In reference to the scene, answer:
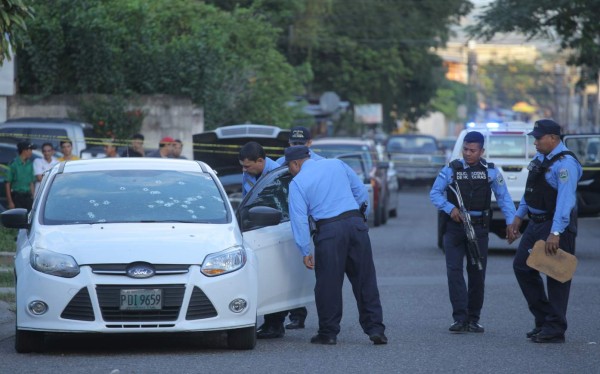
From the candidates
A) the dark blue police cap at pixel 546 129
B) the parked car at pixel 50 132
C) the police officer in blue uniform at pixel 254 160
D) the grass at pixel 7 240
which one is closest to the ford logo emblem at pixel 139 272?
the police officer in blue uniform at pixel 254 160

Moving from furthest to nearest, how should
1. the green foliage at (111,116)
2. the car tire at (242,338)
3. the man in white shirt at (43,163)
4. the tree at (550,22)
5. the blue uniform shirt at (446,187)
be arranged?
1. the green foliage at (111,116)
2. the tree at (550,22)
3. the man in white shirt at (43,163)
4. the blue uniform shirt at (446,187)
5. the car tire at (242,338)

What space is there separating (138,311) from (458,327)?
3.17 metres

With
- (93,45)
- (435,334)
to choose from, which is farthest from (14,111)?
(435,334)

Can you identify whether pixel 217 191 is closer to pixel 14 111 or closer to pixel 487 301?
pixel 487 301

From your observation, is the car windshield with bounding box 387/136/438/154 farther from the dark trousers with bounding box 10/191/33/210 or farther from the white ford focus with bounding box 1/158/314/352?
the white ford focus with bounding box 1/158/314/352

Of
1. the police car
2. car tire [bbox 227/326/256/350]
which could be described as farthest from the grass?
car tire [bbox 227/326/256/350]

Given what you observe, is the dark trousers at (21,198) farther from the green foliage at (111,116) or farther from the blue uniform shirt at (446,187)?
the blue uniform shirt at (446,187)

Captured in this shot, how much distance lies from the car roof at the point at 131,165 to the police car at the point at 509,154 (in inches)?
343

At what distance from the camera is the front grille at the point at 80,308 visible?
955 cm

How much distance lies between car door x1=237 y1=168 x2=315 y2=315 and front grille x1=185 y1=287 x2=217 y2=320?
77 cm

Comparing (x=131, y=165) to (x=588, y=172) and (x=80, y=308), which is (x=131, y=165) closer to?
(x=80, y=308)

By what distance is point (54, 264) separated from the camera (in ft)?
31.7

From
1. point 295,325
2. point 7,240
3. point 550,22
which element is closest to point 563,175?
point 295,325

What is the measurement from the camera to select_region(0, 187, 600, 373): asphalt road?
939 centimetres
